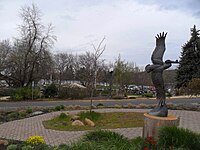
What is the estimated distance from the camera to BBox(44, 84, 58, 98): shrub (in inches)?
1062

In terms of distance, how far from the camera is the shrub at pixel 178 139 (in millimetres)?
5059

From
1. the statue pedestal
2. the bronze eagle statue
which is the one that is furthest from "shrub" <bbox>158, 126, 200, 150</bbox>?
the bronze eagle statue

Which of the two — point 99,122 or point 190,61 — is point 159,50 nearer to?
point 99,122

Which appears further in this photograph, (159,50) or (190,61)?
(190,61)

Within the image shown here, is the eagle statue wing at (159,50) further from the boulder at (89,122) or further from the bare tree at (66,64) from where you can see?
the bare tree at (66,64)

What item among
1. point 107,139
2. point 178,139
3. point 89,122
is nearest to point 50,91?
point 89,122

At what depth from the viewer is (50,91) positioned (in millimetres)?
26969

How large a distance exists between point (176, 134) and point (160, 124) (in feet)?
3.05

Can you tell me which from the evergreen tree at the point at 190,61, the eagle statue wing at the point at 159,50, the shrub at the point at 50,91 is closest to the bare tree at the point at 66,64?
the shrub at the point at 50,91

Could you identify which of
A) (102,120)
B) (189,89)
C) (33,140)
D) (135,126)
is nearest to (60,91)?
(189,89)

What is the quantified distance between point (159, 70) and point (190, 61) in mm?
26660

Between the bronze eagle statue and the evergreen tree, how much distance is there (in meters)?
25.2

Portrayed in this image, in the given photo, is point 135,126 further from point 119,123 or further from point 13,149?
point 13,149

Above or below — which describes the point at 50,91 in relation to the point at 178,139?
above
